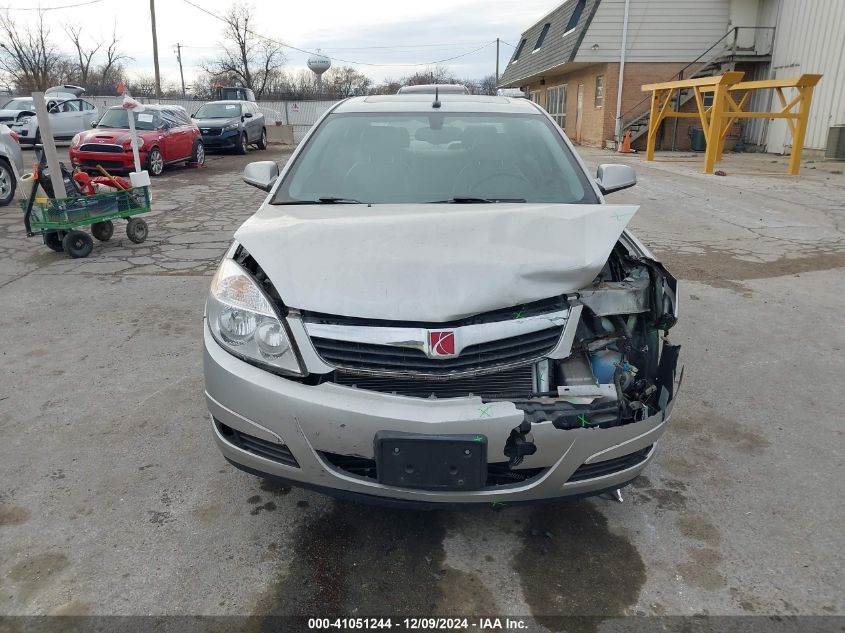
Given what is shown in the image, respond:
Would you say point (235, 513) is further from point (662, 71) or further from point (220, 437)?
point (662, 71)

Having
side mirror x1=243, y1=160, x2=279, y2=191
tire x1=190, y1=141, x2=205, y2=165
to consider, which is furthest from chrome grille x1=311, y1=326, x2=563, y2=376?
tire x1=190, y1=141, x2=205, y2=165

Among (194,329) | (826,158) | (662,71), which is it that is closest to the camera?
(194,329)

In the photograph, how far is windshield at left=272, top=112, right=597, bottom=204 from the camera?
318 cm

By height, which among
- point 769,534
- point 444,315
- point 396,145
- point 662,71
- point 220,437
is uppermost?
point 662,71

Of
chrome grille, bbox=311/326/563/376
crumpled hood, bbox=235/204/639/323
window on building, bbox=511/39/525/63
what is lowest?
chrome grille, bbox=311/326/563/376

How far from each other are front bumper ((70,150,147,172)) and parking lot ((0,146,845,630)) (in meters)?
9.06

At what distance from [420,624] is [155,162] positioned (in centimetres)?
1427

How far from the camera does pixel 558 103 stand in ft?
93.4

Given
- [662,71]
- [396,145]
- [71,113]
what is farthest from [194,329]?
[662,71]

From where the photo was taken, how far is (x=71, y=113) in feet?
66.3

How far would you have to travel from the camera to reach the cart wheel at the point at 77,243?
6.80 m

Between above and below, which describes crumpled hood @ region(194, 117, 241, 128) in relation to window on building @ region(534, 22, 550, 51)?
below

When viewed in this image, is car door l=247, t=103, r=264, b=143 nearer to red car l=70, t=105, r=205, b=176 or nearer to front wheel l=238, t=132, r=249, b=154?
front wheel l=238, t=132, r=249, b=154

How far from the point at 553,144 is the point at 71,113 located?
21359mm
